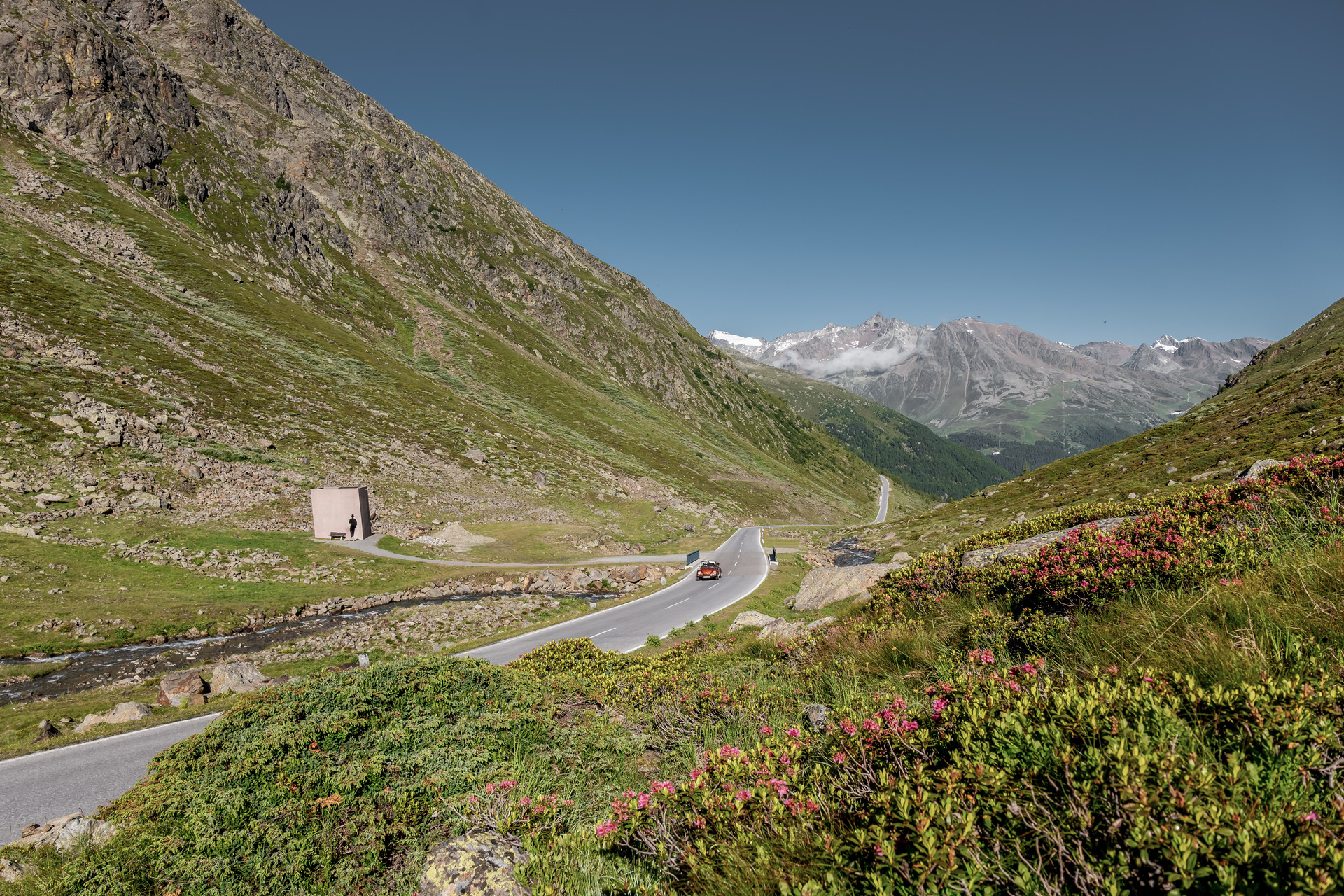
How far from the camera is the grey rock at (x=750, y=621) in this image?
19.1 metres

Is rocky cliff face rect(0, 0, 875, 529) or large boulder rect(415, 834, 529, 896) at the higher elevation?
rocky cliff face rect(0, 0, 875, 529)

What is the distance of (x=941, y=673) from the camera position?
6043 millimetres

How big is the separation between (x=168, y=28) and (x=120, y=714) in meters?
209

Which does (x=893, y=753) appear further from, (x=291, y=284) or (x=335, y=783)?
(x=291, y=284)

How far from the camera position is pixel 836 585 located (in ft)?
74.3

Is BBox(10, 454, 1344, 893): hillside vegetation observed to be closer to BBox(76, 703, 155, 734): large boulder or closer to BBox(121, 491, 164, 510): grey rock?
BBox(76, 703, 155, 734): large boulder

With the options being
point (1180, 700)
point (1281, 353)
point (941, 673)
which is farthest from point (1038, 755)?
point (1281, 353)

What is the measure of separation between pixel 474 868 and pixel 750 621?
16.8 metres

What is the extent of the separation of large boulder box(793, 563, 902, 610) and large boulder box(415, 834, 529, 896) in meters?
18.1

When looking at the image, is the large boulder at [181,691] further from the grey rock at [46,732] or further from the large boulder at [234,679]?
the grey rock at [46,732]

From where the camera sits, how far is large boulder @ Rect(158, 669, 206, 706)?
56.5 ft

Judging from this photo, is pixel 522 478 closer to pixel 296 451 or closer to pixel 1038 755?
pixel 296 451

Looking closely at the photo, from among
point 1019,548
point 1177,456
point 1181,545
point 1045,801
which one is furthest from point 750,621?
point 1177,456

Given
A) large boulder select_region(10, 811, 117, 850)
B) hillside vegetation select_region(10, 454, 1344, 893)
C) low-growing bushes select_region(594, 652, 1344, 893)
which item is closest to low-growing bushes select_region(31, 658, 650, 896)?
hillside vegetation select_region(10, 454, 1344, 893)
